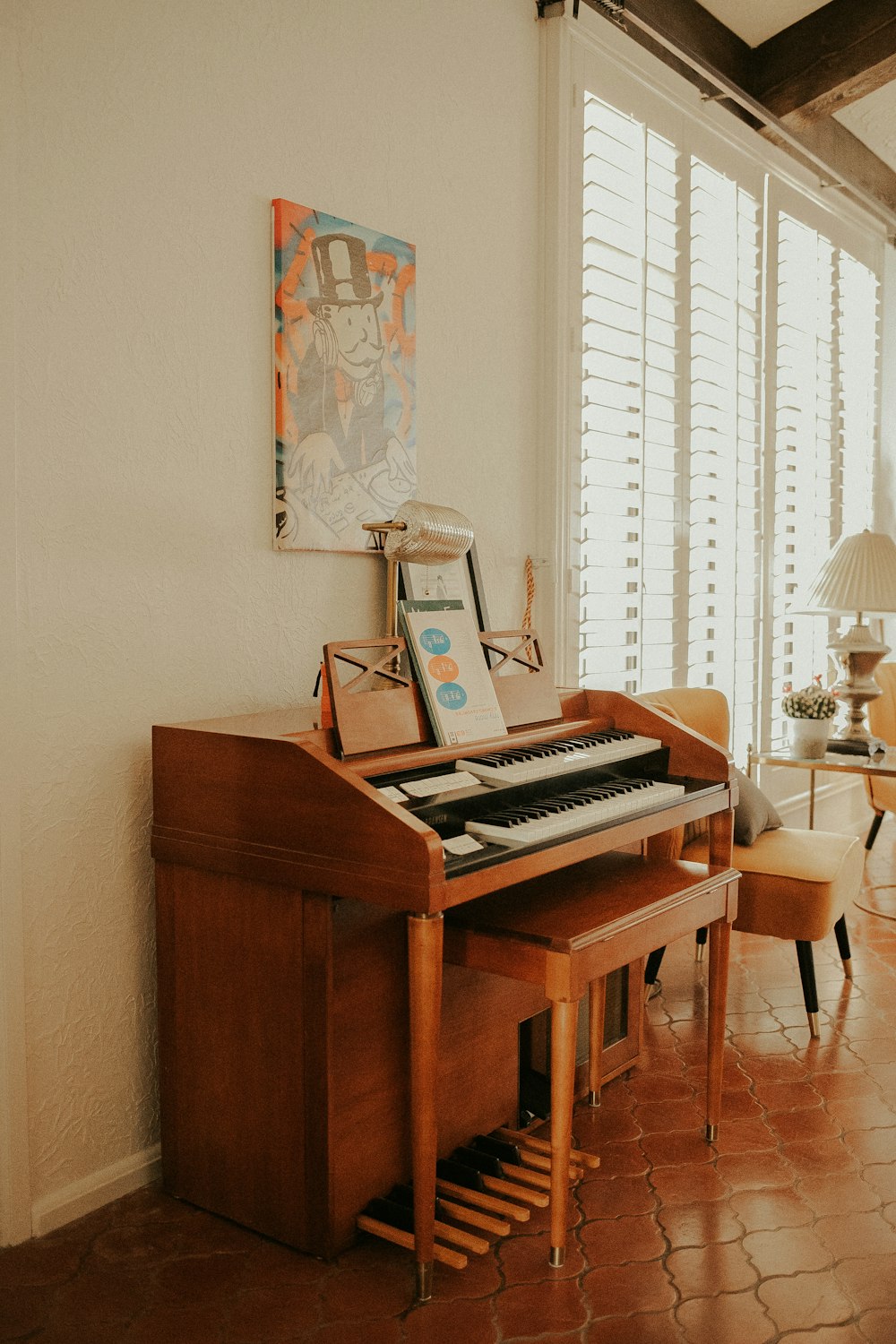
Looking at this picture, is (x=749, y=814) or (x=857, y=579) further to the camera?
(x=857, y=579)

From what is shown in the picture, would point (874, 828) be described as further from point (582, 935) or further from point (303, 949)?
point (303, 949)

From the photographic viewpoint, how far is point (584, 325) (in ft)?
11.7

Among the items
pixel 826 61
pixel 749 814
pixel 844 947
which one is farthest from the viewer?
pixel 826 61

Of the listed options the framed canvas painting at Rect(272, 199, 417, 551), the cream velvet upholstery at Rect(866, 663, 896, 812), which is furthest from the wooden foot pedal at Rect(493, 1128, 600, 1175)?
the cream velvet upholstery at Rect(866, 663, 896, 812)

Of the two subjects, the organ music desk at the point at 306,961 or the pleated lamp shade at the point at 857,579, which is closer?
the organ music desk at the point at 306,961

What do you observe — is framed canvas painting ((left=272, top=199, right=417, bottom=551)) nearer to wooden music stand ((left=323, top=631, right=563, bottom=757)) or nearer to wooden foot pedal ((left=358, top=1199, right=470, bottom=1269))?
wooden music stand ((left=323, top=631, right=563, bottom=757))

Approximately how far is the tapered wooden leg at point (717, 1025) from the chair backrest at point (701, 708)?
1209mm

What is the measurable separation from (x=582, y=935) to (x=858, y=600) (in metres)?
2.93

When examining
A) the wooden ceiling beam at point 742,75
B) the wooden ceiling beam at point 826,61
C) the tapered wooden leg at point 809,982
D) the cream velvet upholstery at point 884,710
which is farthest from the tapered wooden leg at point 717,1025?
the wooden ceiling beam at point 826,61

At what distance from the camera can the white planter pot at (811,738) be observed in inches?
165

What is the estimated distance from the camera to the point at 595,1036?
2.74 meters

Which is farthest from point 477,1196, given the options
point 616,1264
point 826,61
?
point 826,61

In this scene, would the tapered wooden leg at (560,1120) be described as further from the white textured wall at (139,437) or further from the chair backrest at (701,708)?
the chair backrest at (701,708)

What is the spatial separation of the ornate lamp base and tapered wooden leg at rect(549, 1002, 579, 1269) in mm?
2834
